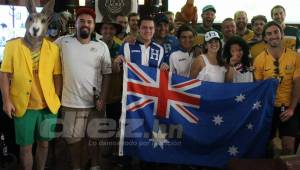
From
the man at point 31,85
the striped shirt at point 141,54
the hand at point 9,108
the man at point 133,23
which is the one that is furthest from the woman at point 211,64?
the hand at point 9,108

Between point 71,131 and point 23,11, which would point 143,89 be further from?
point 23,11

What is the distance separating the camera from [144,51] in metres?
3.96

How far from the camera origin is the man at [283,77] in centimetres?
375

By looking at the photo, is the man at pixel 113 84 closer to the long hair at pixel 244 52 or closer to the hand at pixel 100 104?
the hand at pixel 100 104

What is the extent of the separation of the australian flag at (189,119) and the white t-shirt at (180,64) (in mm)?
305

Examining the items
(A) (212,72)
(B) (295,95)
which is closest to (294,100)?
(B) (295,95)

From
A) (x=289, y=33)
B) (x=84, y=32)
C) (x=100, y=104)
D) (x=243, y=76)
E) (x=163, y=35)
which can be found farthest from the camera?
(x=289, y=33)

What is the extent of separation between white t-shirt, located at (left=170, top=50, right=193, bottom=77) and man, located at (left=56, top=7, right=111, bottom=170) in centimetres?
68

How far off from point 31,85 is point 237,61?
184 cm

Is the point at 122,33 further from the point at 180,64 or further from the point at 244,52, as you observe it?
the point at 244,52

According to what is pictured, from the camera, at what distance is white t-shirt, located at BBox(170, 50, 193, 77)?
4.19 meters

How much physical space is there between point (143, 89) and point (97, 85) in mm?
411

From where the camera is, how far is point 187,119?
12.8 ft

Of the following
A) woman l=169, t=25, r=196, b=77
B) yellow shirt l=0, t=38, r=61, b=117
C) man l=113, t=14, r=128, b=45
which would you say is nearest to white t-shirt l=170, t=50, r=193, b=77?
woman l=169, t=25, r=196, b=77
